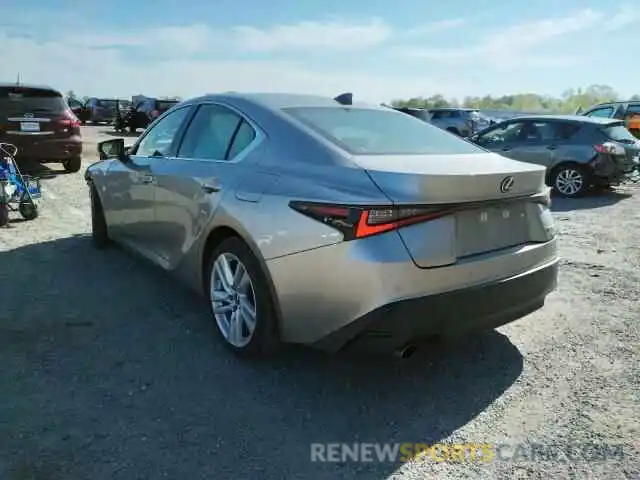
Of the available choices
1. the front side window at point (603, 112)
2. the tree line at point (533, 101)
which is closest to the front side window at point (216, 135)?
the front side window at point (603, 112)

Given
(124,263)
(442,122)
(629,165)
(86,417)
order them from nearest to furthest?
(86,417) < (124,263) < (629,165) < (442,122)

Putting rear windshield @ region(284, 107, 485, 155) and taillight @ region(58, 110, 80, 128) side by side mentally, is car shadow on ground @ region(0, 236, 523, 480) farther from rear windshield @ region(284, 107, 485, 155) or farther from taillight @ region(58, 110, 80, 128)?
taillight @ region(58, 110, 80, 128)

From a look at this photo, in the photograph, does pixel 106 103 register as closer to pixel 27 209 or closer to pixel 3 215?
pixel 27 209

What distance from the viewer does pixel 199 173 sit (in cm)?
371

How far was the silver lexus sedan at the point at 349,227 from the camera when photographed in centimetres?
263

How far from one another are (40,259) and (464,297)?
4.35 meters

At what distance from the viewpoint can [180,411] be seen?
2.88m

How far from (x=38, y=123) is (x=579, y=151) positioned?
973 centimetres

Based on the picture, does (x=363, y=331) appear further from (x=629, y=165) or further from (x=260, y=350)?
(x=629, y=165)

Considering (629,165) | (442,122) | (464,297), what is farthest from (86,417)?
(442,122)

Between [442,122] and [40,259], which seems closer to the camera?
[40,259]

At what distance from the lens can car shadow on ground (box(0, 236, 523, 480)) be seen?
250cm

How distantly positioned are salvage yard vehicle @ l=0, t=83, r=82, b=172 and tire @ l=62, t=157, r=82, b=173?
26 cm

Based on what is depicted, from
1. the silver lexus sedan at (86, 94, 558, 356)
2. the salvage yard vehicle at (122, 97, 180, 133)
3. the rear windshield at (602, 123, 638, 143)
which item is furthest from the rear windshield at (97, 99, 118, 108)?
the silver lexus sedan at (86, 94, 558, 356)
